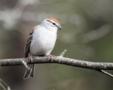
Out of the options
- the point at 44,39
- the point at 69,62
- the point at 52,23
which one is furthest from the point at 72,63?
the point at 52,23

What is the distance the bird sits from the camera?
26.2 feet

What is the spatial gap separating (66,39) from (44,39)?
5.31 m

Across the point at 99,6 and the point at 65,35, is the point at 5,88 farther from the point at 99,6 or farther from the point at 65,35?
the point at 99,6

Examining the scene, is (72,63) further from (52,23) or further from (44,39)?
(52,23)

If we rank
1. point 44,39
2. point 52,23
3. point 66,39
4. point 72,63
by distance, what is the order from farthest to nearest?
point 66,39 < point 52,23 < point 44,39 < point 72,63

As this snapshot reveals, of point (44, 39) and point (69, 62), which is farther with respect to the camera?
point (44, 39)

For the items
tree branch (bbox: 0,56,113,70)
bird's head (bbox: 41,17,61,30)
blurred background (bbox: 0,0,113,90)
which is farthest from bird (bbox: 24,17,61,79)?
blurred background (bbox: 0,0,113,90)

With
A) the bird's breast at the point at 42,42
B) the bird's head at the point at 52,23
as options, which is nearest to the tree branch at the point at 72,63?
the bird's breast at the point at 42,42

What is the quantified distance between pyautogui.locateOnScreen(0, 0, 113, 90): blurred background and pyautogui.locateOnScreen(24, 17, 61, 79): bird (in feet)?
11.9

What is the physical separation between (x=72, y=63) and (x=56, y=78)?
645 cm

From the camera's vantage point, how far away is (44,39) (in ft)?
26.4

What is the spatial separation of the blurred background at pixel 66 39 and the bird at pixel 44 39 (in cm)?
363

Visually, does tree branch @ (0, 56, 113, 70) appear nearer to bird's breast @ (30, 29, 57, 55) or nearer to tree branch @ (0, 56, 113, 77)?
tree branch @ (0, 56, 113, 77)

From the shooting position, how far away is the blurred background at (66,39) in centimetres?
1253
